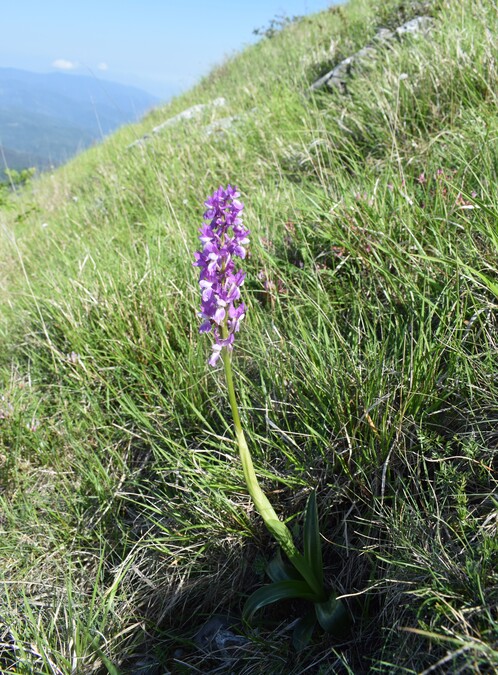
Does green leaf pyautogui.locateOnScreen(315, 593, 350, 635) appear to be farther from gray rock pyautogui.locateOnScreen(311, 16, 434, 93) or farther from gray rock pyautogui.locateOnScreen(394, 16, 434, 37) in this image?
gray rock pyautogui.locateOnScreen(394, 16, 434, 37)

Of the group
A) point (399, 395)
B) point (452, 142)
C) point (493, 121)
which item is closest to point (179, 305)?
point (399, 395)

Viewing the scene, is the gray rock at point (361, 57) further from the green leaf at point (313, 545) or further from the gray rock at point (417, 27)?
the green leaf at point (313, 545)

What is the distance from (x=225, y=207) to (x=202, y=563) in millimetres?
1045

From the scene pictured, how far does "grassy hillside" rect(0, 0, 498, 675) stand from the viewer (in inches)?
52.7

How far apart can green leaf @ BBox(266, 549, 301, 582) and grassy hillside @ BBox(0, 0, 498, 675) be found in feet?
0.22

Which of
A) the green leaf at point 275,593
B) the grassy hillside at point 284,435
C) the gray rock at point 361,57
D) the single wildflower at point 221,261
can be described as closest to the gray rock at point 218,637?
the grassy hillside at point 284,435

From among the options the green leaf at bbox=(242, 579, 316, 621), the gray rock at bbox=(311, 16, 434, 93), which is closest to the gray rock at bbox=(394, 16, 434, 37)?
the gray rock at bbox=(311, 16, 434, 93)

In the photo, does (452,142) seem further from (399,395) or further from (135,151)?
(135,151)

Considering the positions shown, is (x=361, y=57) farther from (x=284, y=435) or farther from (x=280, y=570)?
(x=280, y=570)

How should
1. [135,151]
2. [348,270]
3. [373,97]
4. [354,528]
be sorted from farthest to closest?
[135,151] → [373,97] → [348,270] → [354,528]

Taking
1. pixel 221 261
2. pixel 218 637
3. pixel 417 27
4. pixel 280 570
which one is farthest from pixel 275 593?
pixel 417 27

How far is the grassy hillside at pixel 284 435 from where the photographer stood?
1.34m

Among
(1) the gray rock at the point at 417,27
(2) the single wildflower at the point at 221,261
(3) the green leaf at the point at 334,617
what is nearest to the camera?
(2) the single wildflower at the point at 221,261

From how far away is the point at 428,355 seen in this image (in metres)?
1.54
